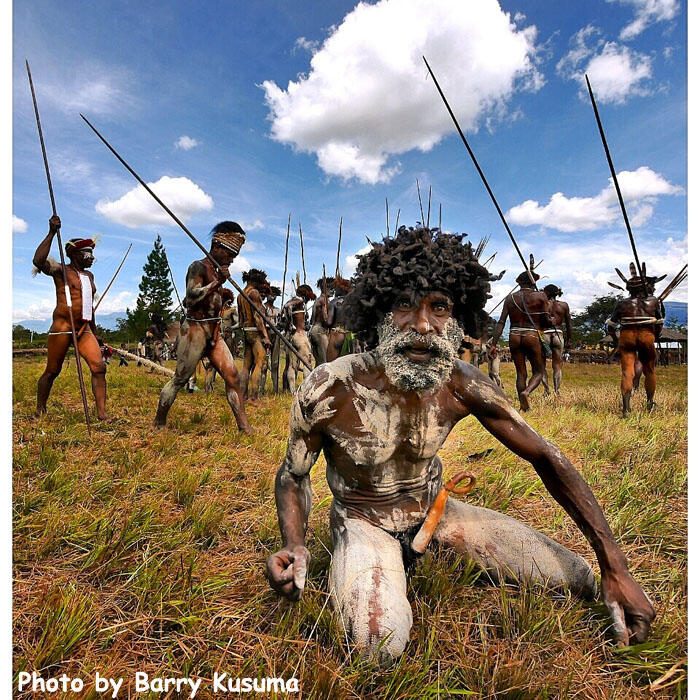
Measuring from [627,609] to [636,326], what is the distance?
6342 millimetres

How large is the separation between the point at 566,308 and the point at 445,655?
917cm

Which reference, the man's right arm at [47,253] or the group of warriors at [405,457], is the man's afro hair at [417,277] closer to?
the group of warriors at [405,457]

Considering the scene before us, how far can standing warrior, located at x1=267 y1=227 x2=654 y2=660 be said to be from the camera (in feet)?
5.77

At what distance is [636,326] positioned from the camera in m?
6.80

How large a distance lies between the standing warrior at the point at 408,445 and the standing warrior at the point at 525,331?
5784 millimetres

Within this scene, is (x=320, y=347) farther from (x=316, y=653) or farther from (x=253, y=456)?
(x=316, y=653)

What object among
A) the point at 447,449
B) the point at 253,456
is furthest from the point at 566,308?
the point at 253,456

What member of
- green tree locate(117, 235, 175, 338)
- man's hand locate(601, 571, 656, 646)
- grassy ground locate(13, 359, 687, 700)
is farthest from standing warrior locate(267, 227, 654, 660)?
green tree locate(117, 235, 175, 338)

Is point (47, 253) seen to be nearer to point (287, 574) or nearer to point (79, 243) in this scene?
point (79, 243)

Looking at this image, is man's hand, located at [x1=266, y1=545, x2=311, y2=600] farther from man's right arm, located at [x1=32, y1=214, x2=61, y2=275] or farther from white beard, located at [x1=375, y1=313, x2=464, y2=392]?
man's right arm, located at [x1=32, y1=214, x2=61, y2=275]

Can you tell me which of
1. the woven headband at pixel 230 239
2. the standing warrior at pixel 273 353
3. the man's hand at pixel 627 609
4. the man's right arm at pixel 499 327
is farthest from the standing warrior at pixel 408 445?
the standing warrior at pixel 273 353

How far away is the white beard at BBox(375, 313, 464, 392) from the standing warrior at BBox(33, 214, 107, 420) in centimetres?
489

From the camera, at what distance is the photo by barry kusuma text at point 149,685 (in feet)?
4.74

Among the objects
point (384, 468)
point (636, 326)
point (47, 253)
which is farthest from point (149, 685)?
point (636, 326)
